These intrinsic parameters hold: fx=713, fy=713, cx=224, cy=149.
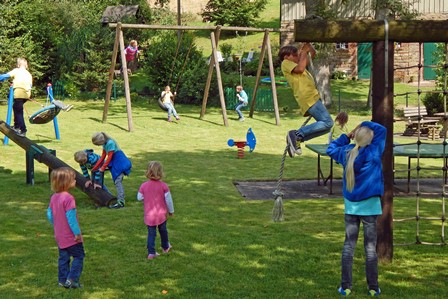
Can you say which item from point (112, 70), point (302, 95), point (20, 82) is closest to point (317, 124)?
point (302, 95)

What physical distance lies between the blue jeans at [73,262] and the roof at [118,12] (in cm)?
3923

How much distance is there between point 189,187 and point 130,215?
2972mm

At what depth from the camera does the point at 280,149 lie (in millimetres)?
21297

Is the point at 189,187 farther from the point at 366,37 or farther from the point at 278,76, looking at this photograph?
the point at 278,76

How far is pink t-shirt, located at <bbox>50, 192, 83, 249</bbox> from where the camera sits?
7.80m

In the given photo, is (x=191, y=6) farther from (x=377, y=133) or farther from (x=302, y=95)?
(x=377, y=133)

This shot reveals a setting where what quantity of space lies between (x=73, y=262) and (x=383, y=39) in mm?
4591

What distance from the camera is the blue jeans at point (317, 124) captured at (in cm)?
1013

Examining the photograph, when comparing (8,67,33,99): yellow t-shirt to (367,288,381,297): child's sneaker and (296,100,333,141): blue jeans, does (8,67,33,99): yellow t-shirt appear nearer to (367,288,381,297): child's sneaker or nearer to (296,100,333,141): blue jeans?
(296,100,333,141): blue jeans

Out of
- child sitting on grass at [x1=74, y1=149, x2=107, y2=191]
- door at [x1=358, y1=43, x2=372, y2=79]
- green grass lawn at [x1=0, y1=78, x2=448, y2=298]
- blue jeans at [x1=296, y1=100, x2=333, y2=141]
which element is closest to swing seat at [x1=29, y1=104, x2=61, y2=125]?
green grass lawn at [x1=0, y1=78, x2=448, y2=298]

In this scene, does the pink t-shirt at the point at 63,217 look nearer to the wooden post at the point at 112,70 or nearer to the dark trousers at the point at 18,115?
the dark trousers at the point at 18,115

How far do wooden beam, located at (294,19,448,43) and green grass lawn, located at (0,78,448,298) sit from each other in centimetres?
287

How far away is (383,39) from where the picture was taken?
29.0 feet

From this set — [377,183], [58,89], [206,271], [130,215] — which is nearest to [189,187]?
[130,215]
